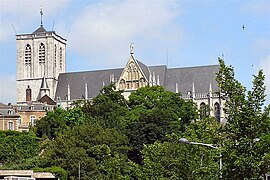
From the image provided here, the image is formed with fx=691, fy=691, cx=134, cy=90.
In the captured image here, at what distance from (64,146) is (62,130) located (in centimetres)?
2077

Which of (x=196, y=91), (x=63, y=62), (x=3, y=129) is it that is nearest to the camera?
(x=3, y=129)

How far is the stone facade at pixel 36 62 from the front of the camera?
139250 mm

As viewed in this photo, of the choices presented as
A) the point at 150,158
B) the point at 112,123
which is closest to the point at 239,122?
the point at 150,158

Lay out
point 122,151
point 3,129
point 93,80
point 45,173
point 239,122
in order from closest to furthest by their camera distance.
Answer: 1. point 239,122
2. point 45,173
3. point 122,151
4. point 3,129
5. point 93,80

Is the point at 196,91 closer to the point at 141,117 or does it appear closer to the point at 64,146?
the point at 141,117

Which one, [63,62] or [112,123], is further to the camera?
[63,62]

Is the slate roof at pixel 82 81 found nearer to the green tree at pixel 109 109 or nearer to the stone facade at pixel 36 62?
the stone facade at pixel 36 62

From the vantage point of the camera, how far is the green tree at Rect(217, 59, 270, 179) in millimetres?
25406

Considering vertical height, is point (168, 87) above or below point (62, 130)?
above

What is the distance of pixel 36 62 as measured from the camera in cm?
14088

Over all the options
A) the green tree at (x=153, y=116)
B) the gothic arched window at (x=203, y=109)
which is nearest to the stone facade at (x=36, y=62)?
the gothic arched window at (x=203, y=109)

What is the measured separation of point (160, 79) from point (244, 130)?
4101 inches

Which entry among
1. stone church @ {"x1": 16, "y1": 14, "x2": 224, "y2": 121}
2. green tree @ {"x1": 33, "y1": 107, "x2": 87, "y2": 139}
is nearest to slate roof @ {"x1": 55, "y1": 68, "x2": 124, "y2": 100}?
stone church @ {"x1": 16, "y1": 14, "x2": 224, "y2": 121}

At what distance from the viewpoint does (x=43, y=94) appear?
447 feet
